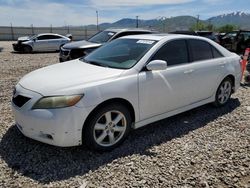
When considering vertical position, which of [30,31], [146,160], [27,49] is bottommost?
[146,160]

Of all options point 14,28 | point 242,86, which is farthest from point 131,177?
point 14,28

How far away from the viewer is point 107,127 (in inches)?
141

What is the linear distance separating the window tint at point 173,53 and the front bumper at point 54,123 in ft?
5.12

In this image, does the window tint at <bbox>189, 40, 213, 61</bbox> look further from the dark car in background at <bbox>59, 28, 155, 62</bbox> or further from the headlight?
the dark car in background at <bbox>59, 28, 155, 62</bbox>

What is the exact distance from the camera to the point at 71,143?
10.9 feet

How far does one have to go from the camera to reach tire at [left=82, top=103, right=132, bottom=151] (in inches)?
134

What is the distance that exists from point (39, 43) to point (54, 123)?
1566 cm

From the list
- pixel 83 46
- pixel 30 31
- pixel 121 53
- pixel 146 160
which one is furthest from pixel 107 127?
pixel 30 31

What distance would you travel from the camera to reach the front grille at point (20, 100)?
3420 mm

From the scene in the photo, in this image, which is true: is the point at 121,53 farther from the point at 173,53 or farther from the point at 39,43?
the point at 39,43

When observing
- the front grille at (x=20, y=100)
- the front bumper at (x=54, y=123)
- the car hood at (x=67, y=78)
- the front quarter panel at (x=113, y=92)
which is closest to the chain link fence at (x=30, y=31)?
the car hood at (x=67, y=78)

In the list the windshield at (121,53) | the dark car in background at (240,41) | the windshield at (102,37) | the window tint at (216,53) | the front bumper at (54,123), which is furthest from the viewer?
the dark car in background at (240,41)

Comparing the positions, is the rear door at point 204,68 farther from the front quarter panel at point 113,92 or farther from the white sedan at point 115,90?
the front quarter panel at point 113,92

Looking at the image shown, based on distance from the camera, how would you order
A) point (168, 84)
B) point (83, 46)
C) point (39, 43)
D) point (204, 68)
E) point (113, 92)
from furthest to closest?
point (39, 43) < point (83, 46) < point (204, 68) < point (168, 84) < point (113, 92)
